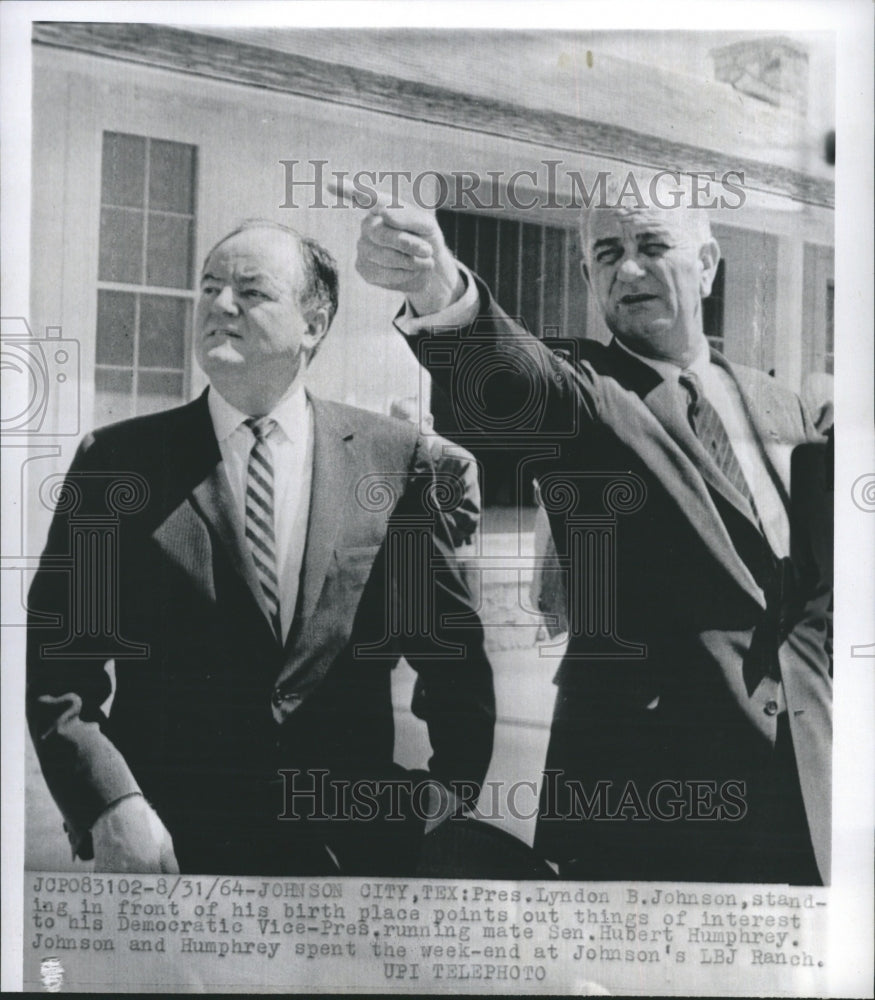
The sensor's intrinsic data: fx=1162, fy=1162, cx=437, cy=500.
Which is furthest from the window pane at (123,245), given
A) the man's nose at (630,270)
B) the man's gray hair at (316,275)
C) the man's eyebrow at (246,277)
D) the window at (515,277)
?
the man's nose at (630,270)

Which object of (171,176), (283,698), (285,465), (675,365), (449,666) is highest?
(171,176)

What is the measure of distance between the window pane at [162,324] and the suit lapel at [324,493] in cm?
49

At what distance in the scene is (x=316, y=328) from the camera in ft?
12.9

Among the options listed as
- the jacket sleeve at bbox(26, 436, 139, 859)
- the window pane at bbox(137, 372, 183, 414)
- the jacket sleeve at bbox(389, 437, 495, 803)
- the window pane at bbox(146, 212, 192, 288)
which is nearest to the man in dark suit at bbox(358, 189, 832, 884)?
the jacket sleeve at bbox(389, 437, 495, 803)

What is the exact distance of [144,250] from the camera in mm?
3891

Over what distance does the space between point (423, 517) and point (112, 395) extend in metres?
1.12

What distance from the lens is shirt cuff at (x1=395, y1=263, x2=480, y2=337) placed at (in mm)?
3904

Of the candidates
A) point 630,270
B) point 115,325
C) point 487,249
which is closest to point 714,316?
point 630,270

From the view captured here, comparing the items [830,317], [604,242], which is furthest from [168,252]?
[830,317]

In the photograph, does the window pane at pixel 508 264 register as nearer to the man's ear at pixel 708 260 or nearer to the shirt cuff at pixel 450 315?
the shirt cuff at pixel 450 315

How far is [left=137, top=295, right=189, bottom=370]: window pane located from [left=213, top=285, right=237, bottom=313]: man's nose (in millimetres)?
102

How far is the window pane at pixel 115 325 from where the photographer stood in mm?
3895

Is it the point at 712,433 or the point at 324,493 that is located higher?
the point at 712,433

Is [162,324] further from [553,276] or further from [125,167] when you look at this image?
[553,276]
